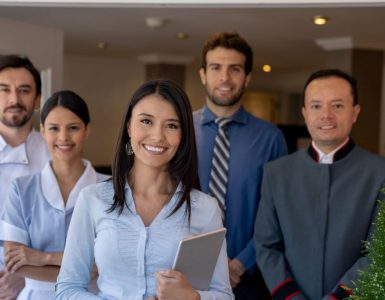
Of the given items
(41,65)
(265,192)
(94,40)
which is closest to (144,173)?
(265,192)

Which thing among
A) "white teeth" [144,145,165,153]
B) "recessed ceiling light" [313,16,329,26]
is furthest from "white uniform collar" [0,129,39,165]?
"recessed ceiling light" [313,16,329,26]

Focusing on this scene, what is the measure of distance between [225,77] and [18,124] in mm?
957

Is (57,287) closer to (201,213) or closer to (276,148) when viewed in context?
(201,213)

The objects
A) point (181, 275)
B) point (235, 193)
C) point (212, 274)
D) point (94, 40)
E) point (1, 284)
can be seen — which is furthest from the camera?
point (94, 40)

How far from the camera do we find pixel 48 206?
2.47 m

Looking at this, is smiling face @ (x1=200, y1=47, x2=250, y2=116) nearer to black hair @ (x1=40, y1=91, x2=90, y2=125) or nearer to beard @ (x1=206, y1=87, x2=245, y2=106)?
beard @ (x1=206, y1=87, x2=245, y2=106)

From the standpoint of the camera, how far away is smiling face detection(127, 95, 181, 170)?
72.1 inches

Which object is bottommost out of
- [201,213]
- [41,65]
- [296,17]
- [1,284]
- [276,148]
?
[1,284]

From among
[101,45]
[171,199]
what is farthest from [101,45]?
[171,199]

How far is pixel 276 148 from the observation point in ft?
9.75

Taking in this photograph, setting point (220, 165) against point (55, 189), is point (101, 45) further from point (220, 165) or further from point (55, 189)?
point (55, 189)

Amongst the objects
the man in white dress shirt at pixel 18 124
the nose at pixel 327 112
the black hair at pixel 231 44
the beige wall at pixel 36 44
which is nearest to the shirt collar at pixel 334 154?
the nose at pixel 327 112

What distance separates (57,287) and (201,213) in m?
0.46

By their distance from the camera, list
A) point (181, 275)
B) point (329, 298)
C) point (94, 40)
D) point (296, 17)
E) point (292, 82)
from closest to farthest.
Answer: point (181, 275) < point (329, 298) < point (296, 17) < point (94, 40) < point (292, 82)
